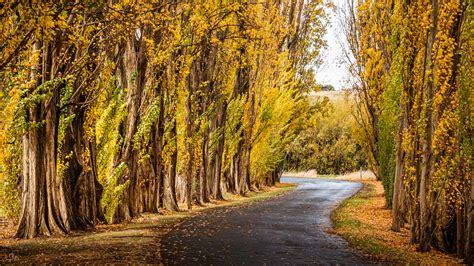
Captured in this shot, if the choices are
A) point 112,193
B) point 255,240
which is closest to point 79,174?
point 112,193

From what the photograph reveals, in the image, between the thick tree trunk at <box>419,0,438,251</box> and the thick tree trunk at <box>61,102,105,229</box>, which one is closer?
the thick tree trunk at <box>419,0,438,251</box>

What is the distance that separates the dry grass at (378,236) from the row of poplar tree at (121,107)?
653cm

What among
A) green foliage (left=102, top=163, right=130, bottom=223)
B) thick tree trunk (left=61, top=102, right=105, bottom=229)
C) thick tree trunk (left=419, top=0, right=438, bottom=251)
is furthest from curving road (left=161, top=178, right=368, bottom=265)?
thick tree trunk (left=61, top=102, right=105, bottom=229)

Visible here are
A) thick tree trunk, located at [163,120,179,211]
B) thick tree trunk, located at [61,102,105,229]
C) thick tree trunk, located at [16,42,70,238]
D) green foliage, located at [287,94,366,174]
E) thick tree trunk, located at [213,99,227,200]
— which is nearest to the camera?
thick tree trunk, located at [16,42,70,238]

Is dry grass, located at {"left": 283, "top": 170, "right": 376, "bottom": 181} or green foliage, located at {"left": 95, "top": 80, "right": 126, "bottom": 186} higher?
green foliage, located at {"left": 95, "top": 80, "right": 126, "bottom": 186}

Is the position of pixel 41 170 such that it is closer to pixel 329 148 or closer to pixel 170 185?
pixel 170 185

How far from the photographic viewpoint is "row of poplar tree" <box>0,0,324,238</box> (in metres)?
12.2

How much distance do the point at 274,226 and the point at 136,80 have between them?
626cm

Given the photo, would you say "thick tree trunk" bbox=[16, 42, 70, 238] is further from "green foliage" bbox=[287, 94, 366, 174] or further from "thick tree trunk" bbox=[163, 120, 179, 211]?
"green foliage" bbox=[287, 94, 366, 174]

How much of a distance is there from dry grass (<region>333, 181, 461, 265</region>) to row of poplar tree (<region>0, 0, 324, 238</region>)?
653 centimetres

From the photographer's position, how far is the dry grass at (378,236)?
12.2 meters

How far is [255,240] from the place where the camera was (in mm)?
13305

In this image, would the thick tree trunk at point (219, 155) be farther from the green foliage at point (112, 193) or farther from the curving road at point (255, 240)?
the green foliage at point (112, 193)

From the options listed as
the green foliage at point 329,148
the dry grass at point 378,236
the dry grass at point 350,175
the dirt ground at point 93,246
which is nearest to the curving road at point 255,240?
the dirt ground at point 93,246
